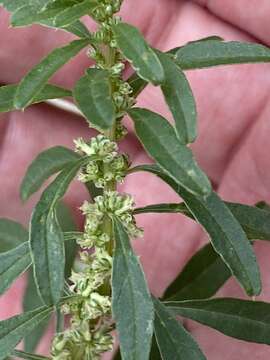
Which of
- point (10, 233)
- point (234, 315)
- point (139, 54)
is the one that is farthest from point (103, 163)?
point (10, 233)

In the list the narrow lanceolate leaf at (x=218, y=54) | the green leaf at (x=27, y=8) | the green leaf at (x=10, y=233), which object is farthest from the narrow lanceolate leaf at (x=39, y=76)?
the green leaf at (x=10, y=233)

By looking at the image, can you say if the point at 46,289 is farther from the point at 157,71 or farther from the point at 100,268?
the point at 157,71

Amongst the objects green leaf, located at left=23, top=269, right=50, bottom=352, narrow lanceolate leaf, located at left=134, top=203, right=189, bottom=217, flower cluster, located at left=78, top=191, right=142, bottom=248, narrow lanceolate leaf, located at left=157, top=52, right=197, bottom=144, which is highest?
narrow lanceolate leaf, located at left=157, top=52, right=197, bottom=144

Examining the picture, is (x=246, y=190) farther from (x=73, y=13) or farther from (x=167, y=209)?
(x=73, y=13)

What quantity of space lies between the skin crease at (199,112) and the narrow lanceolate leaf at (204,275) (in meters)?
0.44

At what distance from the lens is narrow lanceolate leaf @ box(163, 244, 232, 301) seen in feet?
3.79

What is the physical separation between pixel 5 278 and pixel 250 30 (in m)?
1.00

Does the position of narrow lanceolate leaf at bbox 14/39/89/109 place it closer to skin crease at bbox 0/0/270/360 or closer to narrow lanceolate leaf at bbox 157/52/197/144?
narrow lanceolate leaf at bbox 157/52/197/144

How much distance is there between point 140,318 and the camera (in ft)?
2.48

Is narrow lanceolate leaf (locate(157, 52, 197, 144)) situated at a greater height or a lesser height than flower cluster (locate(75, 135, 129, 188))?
greater

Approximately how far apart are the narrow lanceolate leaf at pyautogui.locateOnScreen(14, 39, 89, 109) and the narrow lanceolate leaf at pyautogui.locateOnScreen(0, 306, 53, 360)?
0.32 meters

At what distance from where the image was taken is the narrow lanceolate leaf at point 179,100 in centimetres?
69

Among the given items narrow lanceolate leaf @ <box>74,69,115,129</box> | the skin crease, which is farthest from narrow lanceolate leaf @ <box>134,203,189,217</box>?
the skin crease

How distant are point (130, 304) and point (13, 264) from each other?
23cm
